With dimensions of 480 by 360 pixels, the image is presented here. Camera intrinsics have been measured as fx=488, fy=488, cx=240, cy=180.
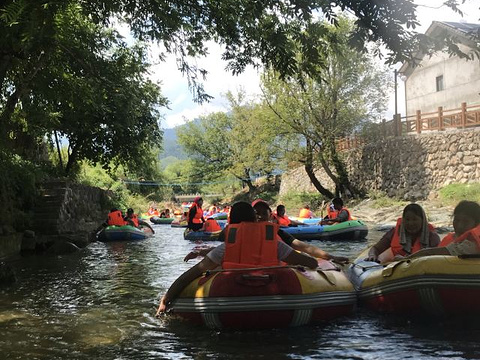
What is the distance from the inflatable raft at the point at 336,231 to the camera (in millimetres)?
13812

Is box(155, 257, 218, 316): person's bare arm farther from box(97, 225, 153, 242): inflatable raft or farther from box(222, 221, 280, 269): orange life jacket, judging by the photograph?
box(97, 225, 153, 242): inflatable raft

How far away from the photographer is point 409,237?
5902 mm

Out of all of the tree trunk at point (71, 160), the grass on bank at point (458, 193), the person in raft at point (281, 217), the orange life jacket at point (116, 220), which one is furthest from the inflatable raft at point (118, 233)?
the grass on bank at point (458, 193)

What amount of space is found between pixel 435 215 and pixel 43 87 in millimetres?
13830

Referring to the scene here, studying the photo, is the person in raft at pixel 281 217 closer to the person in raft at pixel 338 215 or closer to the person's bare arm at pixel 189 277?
the person in raft at pixel 338 215

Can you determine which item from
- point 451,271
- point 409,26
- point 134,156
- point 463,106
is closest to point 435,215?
point 463,106

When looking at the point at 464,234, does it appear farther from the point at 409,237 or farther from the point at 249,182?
the point at 249,182

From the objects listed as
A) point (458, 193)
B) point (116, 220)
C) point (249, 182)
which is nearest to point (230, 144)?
point (249, 182)

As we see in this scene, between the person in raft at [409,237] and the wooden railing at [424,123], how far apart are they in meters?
15.7

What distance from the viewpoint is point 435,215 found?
17.4 meters

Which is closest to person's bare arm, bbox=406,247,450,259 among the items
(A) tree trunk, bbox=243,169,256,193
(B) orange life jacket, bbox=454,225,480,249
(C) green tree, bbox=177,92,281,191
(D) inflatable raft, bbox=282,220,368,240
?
(B) orange life jacket, bbox=454,225,480,249

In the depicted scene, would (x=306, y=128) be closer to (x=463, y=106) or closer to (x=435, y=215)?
(x=463, y=106)

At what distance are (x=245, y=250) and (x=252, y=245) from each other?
0.09 metres

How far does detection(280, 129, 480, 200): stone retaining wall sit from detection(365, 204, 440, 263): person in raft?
49.1 ft
